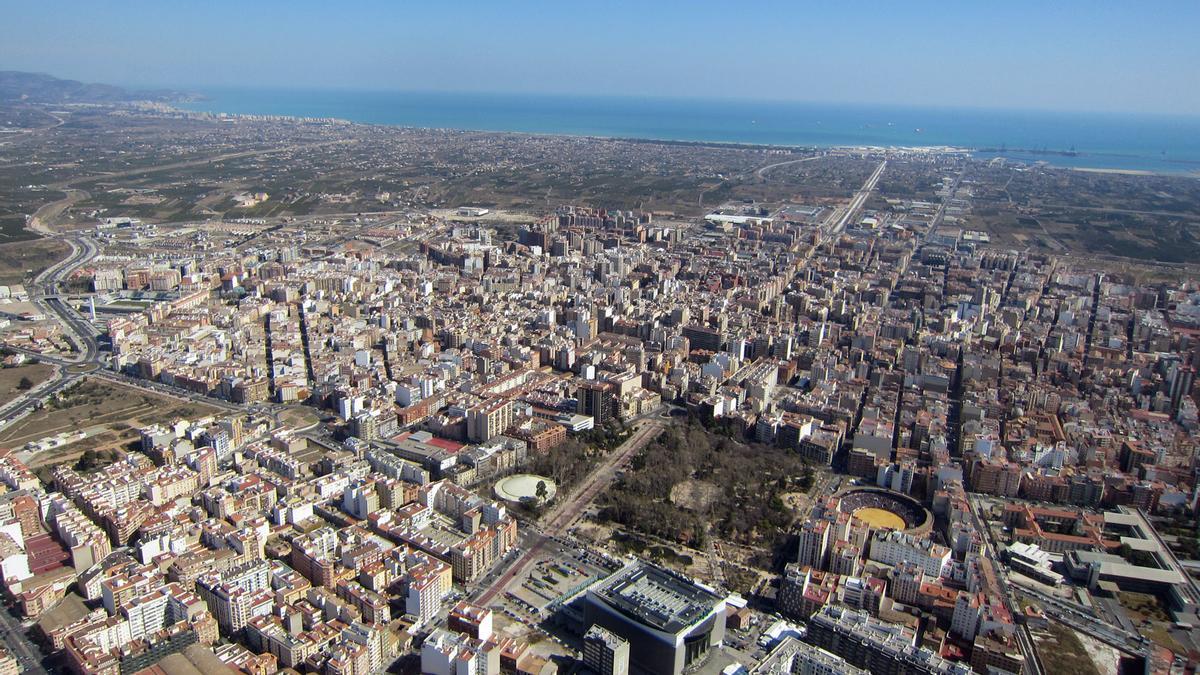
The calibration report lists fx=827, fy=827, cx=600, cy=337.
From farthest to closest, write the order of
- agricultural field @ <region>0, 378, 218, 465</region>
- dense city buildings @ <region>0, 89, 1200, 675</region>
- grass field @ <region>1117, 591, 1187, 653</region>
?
agricultural field @ <region>0, 378, 218, 465</region> < grass field @ <region>1117, 591, 1187, 653</region> < dense city buildings @ <region>0, 89, 1200, 675</region>

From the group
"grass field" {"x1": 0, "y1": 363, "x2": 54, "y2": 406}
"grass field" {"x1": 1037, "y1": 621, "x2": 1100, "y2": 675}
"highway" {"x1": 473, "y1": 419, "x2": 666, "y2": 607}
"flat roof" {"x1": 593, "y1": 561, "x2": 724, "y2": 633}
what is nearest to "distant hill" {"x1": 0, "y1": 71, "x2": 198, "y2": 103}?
"grass field" {"x1": 0, "y1": 363, "x2": 54, "y2": 406}

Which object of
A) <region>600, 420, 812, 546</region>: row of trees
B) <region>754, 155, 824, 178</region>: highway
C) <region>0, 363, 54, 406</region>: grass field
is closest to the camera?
<region>600, 420, 812, 546</region>: row of trees

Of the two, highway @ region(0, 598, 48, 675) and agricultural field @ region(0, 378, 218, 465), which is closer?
highway @ region(0, 598, 48, 675)

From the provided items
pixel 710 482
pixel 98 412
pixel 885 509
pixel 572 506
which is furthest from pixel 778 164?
pixel 98 412

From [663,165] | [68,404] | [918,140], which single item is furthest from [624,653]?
[918,140]

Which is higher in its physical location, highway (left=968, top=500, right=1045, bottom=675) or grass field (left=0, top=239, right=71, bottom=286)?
grass field (left=0, top=239, right=71, bottom=286)

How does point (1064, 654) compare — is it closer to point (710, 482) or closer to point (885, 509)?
point (885, 509)

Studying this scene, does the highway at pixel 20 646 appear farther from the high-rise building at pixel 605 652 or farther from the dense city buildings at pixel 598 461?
the high-rise building at pixel 605 652

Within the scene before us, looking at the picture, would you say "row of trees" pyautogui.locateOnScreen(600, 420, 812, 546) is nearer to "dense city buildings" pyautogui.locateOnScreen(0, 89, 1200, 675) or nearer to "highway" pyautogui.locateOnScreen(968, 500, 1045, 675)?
"dense city buildings" pyautogui.locateOnScreen(0, 89, 1200, 675)
